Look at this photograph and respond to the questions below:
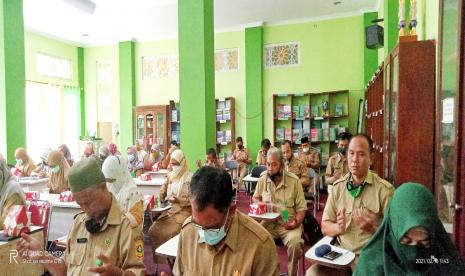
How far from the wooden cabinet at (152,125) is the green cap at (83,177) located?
328 inches

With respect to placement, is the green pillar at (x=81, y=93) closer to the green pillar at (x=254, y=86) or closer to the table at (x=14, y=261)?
the green pillar at (x=254, y=86)

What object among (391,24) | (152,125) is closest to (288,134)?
(152,125)

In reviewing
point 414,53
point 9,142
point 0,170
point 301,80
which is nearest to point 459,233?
point 414,53

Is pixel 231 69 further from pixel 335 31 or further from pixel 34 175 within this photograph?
pixel 34 175

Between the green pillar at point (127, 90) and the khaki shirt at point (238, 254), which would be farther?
the green pillar at point (127, 90)

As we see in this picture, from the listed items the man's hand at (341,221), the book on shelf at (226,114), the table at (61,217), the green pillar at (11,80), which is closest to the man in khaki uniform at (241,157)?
the book on shelf at (226,114)

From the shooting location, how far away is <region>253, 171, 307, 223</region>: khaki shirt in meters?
3.68

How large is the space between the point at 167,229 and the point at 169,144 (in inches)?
261

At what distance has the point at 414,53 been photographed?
286cm

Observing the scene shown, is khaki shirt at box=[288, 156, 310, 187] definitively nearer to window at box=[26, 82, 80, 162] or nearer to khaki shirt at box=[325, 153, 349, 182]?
khaki shirt at box=[325, 153, 349, 182]

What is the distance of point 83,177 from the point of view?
1.92 meters

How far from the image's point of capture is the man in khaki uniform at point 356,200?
2625mm

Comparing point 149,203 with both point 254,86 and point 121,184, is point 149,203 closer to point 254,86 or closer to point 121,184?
point 121,184

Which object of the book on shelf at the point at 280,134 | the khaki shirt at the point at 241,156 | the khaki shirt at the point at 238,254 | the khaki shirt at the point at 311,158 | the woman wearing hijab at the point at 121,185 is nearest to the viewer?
the khaki shirt at the point at 238,254
